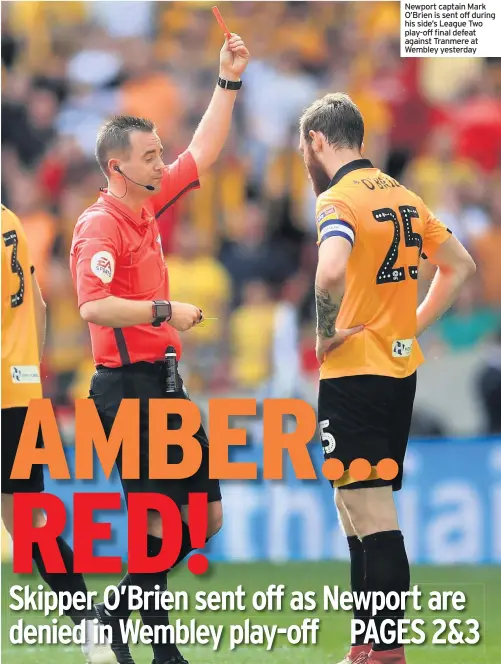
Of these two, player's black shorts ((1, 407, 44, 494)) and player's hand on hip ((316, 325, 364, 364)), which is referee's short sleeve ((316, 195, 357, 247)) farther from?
player's black shorts ((1, 407, 44, 494))

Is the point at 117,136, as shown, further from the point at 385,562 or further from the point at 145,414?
the point at 385,562

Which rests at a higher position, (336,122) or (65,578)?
(336,122)

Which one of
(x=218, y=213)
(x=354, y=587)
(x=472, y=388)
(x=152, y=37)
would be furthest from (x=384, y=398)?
(x=152, y=37)

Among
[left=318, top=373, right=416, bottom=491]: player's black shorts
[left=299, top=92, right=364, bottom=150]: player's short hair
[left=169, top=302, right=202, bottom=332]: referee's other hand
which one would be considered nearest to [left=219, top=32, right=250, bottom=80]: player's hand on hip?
[left=299, top=92, right=364, bottom=150]: player's short hair

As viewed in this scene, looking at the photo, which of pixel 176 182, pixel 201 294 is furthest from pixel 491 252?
pixel 176 182

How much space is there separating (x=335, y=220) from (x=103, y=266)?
35.8 inches

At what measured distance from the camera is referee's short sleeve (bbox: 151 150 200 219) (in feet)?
16.7

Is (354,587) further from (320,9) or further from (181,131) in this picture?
(320,9)

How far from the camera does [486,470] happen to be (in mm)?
7473

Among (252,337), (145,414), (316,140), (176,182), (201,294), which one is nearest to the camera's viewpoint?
(316,140)

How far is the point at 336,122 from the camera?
466 cm

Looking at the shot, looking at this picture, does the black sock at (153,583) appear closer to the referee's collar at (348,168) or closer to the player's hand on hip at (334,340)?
the player's hand on hip at (334,340)

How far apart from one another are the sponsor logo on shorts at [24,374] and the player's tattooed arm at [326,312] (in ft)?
4.32

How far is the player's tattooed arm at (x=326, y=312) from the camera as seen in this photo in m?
4.41
